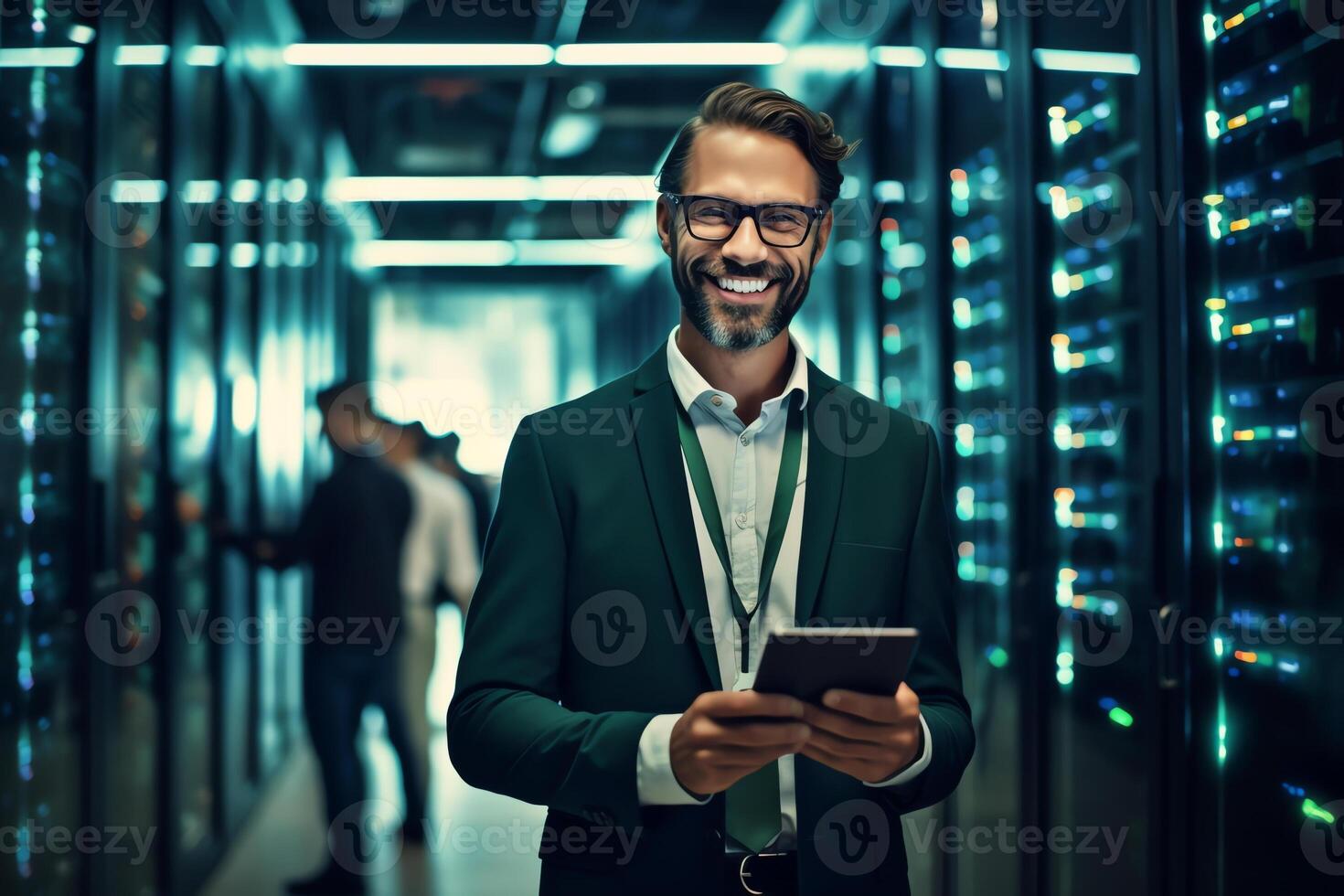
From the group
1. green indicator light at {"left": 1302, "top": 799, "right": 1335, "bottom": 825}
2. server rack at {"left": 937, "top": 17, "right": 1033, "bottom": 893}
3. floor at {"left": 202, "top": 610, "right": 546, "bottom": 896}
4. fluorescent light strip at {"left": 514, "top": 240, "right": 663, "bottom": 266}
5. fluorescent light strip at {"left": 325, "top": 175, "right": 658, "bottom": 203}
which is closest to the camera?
green indicator light at {"left": 1302, "top": 799, "right": 1335, "bottom": 825}

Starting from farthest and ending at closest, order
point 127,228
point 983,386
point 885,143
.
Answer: point 885,143 → point 983,386 → point 127,228

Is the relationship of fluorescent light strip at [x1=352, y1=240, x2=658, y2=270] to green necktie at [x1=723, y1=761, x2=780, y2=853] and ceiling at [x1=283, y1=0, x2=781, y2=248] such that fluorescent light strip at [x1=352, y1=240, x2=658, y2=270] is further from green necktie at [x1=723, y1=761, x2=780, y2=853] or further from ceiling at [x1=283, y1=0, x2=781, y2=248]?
green necktie at [x1=723, y1=761, x2=780, y2=853]

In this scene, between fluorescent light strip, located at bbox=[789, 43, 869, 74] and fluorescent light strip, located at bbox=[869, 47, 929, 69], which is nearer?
fluorescent light strip, located at bbox=[869, 47, 929, 69]

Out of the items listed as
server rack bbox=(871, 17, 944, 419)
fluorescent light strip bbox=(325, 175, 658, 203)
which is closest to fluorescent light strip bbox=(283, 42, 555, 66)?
server rack bbox=(871, 17, 944, 419)

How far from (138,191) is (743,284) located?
2.95 m

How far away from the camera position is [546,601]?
1.39m

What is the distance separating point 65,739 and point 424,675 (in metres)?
2.15

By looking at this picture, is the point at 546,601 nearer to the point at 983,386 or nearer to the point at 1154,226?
the point at 1154,226

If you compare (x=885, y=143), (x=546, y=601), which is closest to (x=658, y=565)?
(x=546, y=601)

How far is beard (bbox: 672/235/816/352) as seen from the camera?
1.40 m

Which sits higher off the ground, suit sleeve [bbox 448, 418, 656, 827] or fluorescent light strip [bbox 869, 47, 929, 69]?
fluorescent light strip [bbox 869, 47, 929, 69]

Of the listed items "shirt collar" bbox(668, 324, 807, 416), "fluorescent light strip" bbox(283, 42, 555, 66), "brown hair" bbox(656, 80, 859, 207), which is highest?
"fluorescent light strip" bbox(283, 42, 555, 66)

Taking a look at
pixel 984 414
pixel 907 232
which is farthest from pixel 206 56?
pixel 984 414

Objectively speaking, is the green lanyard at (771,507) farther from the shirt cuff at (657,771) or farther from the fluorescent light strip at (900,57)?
the fluorescent light strip at (900,57)
